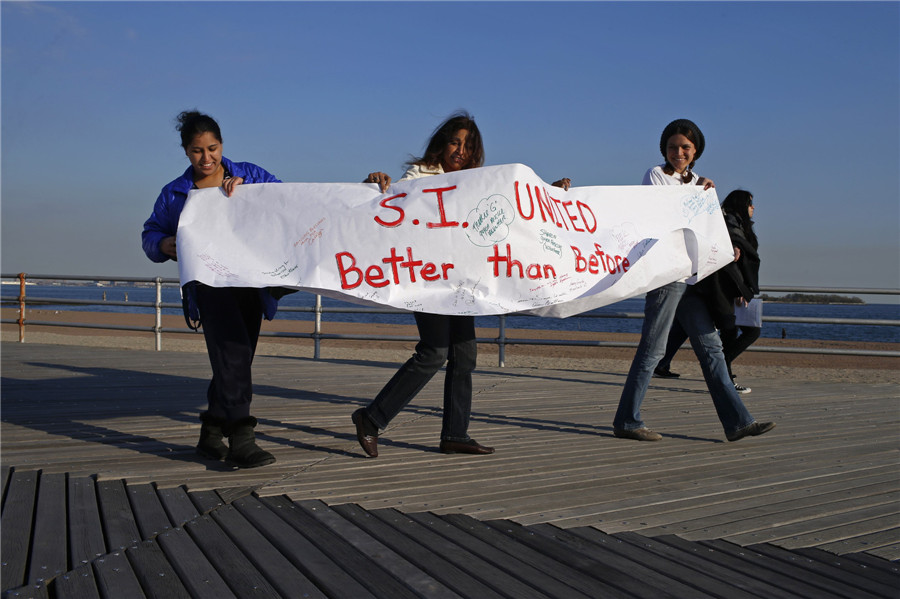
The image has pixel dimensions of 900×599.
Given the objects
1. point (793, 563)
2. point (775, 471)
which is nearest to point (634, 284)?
point (775, 471)

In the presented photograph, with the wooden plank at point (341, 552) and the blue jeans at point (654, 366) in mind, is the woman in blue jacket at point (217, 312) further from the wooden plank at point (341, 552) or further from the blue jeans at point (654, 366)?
the blue jeans at point (654, 366)

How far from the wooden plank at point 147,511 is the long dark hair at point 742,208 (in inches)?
180

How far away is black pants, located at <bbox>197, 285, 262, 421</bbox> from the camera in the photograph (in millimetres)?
3686

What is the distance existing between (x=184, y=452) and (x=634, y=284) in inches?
100

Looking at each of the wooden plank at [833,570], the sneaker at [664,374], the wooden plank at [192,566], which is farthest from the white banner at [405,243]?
the sneaker at [664,374]

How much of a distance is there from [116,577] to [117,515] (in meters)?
0.66

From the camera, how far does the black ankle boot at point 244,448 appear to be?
362 centimetres

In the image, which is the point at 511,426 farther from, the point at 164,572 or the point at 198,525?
the point at 164,572

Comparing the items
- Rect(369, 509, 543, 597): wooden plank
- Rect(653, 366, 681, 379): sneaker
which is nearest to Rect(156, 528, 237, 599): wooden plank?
Rect(369, 509, 543, 597): wooden plank

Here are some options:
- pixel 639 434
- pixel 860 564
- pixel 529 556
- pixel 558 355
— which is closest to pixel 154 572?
pixel 529 556

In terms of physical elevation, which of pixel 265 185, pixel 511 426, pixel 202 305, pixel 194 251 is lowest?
pixel 511 426

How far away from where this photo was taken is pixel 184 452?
4.02m

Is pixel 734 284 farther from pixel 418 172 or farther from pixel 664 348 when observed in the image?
pixel 418 172

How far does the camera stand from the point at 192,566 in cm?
235
